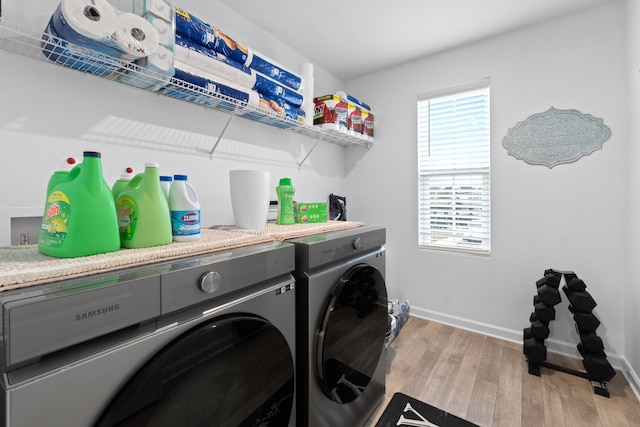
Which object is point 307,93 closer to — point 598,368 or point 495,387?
point 495,387

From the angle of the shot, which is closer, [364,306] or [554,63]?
[364,306]

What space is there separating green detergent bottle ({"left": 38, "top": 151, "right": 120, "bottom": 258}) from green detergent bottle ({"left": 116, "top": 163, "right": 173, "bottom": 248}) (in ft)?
0.33

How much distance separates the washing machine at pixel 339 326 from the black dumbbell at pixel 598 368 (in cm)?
133

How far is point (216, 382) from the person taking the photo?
2.56ft

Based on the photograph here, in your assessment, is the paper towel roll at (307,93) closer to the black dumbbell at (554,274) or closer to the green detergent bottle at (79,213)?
the green detergent bottle at (79,213)

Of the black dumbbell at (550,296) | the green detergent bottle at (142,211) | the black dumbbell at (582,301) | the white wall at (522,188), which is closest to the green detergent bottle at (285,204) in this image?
the green detergent bottle at (142,211)

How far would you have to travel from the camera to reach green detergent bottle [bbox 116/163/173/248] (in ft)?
2.94

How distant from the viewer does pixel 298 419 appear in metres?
1.14

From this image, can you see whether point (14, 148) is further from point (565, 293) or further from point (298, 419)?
point (565, 293)

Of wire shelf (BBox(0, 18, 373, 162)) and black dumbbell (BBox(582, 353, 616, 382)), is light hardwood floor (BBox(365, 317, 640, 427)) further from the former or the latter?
wire shelf (BBox(0, 18, 373, 162))

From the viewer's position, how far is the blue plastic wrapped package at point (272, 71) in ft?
5.46

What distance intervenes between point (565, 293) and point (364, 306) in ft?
5.19

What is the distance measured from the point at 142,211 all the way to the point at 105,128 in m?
0.71

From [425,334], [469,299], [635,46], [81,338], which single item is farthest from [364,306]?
[635,46]
